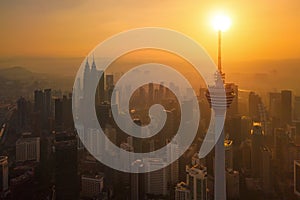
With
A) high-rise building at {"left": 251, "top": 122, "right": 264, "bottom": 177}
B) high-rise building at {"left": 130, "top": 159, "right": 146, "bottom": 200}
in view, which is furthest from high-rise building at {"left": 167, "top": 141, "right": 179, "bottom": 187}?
high-rise building at {"left": 251, "top": 122, "right": 264, "bottom": 177}

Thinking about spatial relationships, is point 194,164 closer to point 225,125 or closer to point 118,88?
point 225,125

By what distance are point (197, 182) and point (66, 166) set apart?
140 centimetres

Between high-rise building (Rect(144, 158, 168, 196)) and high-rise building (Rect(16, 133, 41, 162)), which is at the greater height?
high-rise building (Rect(16, 133, 41, 162))

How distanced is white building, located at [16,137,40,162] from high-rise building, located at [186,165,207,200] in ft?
5.23

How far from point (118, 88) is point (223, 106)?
1169 millimetres

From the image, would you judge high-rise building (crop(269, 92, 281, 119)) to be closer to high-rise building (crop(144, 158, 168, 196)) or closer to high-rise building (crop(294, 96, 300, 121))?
high-rise building (crop(294, 96, 300, 121))

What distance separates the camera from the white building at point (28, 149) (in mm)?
3263

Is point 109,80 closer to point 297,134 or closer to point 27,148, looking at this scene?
point 27,148

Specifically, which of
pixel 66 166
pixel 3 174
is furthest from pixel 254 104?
pixel 3 174

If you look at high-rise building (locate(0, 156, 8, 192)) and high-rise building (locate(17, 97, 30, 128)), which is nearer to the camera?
high-rise building (locate(0, 156, 8, 192))

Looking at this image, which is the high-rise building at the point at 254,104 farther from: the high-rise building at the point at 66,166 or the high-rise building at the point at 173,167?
the high-rise building at the point at 66,166

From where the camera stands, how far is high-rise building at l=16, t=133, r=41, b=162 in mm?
3266

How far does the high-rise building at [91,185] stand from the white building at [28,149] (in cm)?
54

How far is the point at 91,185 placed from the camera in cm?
343
